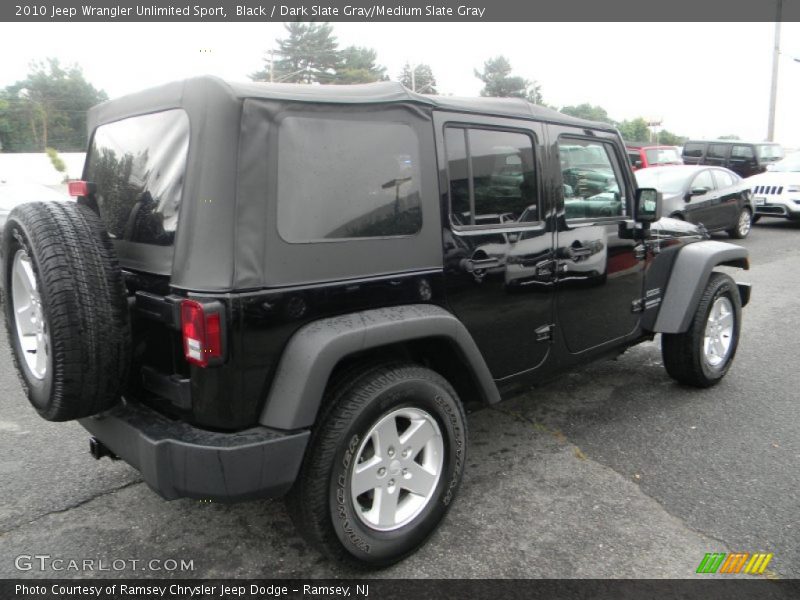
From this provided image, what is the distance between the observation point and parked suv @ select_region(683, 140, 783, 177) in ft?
62.7

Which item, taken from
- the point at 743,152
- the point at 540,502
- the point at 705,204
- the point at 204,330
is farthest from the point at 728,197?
the point at 204,330

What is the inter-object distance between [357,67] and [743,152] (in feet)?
143

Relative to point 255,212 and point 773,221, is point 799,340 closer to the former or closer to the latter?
point 255,212

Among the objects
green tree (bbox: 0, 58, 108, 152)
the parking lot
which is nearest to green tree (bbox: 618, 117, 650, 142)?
green tree (bbox: 0, 58, 108, 152)

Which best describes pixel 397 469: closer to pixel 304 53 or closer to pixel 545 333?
pixel 545 333

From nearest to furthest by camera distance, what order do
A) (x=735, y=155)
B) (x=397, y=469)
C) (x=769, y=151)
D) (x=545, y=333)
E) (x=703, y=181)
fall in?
(x=397, y=469) < (x=545, y=333) < (x=703, y=181) < (x=735, y=155) < (x=769, y=151)

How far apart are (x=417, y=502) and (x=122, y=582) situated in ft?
4.05

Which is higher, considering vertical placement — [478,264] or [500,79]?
[500,79]

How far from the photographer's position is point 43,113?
29469 millimetres

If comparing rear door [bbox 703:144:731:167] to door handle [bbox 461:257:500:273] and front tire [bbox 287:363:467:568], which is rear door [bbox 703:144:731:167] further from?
front tire [bbox 287:363:467:568]

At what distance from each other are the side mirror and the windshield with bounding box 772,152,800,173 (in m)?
12.4

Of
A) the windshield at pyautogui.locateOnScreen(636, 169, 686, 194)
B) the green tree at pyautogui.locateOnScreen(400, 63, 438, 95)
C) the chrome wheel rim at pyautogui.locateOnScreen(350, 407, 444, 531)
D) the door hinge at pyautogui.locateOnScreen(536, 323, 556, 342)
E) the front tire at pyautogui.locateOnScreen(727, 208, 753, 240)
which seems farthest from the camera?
the green tree at pyautogui.locateOnScreen(400, 63, 438, 95)

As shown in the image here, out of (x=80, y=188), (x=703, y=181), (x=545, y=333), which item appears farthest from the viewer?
(x=703, y=181)

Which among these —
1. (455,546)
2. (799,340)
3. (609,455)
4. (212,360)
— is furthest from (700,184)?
(212,360)
